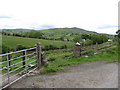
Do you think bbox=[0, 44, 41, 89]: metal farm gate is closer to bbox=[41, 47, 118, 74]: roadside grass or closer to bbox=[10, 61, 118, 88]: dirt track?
bbox=[10, 61, 118, 88]: dirt track

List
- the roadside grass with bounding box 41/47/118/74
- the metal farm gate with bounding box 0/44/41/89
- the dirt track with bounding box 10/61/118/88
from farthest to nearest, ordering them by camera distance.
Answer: the roadside grass with bounding box 41/47/118/74 < the metal farm gate with bounding box 0/44/41/89 < the dirt track with bounding box 10/61/118/88

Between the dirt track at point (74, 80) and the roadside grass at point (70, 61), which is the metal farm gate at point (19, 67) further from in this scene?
the roadside grass at point (70, 61)

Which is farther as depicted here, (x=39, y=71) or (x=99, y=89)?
(x=39, y=71)

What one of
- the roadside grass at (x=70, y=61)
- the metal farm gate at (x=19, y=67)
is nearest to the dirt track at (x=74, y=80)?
the metal farm gate at (x=19, y=67)

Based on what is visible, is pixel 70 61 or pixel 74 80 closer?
pixel 74 80

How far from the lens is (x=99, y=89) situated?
3715 mm

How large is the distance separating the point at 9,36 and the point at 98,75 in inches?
1447

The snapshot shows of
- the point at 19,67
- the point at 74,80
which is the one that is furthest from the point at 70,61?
the point at 19,67

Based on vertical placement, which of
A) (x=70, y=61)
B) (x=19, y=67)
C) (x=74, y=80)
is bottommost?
(x=74, y=80)

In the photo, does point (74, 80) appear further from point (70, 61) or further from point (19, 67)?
point (70, 61)

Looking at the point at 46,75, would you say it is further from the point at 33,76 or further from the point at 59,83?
the point at 59,83

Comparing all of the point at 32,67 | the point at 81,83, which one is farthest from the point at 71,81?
the point at 32,67

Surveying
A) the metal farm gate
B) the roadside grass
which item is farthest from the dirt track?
the roadside grass

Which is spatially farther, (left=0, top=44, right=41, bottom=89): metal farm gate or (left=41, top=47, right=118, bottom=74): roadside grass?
(left=41, top=47, right=118, bottom=74): roadside grass
